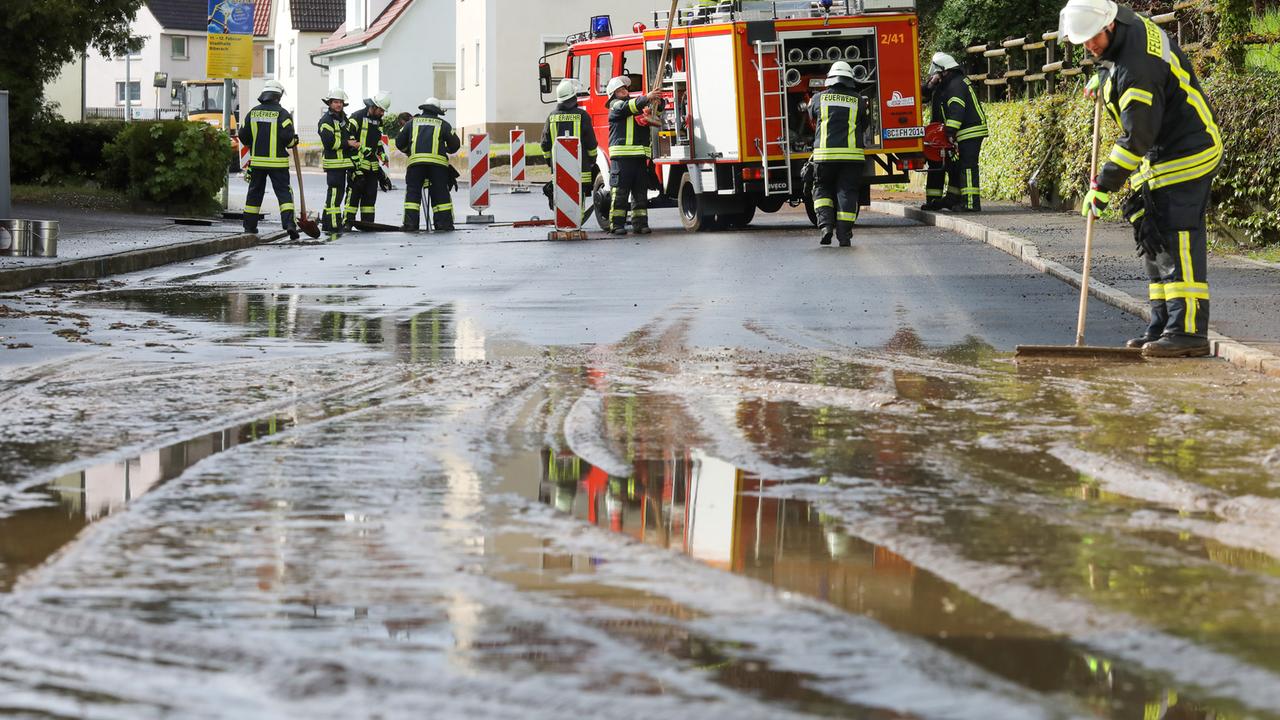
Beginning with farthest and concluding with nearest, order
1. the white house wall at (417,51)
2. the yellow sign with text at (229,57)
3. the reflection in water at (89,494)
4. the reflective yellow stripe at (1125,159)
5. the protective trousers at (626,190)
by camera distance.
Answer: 1. the white house wall at (417,51)
2. the yellow sign with text at (229,57)
3. the protective trousers at (626,190)
4. the reflective yellow stripe at (1125,159)
5. the reflection in water at (89,494)

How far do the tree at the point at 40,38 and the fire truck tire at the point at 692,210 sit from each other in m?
10.6

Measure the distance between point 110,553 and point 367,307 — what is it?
813cm

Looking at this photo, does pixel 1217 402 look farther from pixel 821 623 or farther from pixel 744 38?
pixel 744 38

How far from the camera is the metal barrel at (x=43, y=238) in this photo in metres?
16.4

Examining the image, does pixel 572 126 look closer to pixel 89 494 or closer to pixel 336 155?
pixel 336 155

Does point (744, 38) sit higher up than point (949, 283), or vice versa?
point (744, 38)

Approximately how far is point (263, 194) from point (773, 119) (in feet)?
21.0

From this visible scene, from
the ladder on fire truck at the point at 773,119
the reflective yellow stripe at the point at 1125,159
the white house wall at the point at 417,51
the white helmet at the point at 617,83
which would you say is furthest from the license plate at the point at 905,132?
the white house wall at the point at 417,51

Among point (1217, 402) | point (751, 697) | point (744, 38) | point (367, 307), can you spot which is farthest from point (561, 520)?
point (744, 38)

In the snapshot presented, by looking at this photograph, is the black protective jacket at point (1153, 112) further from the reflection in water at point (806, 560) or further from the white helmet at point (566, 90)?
the white helmet at point (566, 90)

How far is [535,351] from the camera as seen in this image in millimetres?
9906

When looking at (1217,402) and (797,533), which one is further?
(1217,402)

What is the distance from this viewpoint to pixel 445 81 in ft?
211

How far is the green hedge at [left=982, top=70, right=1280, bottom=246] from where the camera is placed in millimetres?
15469
